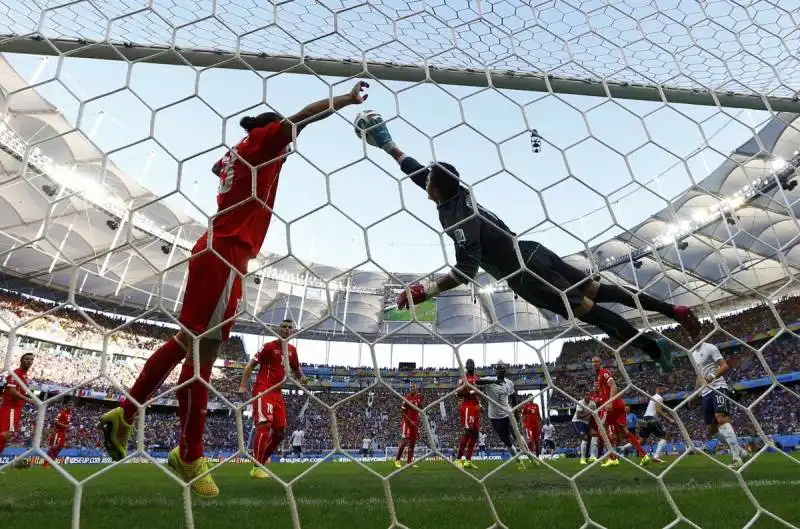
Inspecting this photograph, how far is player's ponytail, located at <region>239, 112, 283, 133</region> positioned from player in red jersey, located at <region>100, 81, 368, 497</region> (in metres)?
0.14

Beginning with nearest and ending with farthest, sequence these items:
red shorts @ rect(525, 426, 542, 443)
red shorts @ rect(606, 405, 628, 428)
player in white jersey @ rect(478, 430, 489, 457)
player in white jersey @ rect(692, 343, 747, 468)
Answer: player in white jersey @ rect(692, 343, 747, 468) < red shorts @ rect(606, 405, 628, 428) < red shorts @ rect(525, 426, 542, 443) < player in white jersey @ rect(478, 430, 489, 457)

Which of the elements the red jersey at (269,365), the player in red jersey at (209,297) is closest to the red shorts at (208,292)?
the player in red jersey at (209,297)

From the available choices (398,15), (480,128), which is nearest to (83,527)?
(480,128)

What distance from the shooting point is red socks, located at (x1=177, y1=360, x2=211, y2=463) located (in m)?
2.03

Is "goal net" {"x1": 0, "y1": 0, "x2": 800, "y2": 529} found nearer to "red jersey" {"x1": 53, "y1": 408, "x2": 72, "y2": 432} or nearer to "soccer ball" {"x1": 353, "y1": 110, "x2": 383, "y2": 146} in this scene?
"soccer ball" {"x1": 353, "y1": 110, "x2": 383, "y2": 146}

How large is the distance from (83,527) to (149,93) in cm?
154

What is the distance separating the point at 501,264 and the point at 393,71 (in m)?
1.08

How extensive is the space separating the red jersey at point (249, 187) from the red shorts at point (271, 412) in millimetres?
2540

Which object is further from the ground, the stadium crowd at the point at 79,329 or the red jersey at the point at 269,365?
the stadium crowd at the point at 79,329

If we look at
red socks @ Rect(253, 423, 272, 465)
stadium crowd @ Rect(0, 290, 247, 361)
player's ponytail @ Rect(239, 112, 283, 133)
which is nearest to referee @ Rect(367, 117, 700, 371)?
player's ponytail @ Rect(239, 112, 283, 133)

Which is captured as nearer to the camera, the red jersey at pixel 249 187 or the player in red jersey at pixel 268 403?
the red jersey at pixel 249 187

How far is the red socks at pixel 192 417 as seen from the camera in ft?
6.67

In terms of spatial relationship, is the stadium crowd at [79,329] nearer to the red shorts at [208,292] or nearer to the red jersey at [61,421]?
the red jersey at [61,421]

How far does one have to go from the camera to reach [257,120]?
7.74ft
